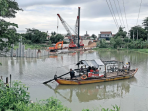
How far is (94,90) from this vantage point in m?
14.1

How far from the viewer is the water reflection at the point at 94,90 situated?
41.3 ft

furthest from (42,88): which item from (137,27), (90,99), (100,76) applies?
(137,27)

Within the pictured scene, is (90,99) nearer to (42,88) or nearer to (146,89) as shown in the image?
(42,88)

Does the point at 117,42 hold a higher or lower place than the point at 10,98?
higher

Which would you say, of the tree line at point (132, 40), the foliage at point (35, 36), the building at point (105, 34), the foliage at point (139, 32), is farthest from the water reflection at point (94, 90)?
the building at point (105, 34)

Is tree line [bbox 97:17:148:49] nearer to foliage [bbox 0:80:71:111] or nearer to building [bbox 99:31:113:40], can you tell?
building [bbox 99:31:113:40]

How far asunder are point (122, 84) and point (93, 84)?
272 centimetres

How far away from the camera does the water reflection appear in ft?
41.3

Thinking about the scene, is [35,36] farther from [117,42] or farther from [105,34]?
[105,34]

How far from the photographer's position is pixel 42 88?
551 inches

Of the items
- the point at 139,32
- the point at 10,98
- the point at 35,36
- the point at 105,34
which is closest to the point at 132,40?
the point at 139,32

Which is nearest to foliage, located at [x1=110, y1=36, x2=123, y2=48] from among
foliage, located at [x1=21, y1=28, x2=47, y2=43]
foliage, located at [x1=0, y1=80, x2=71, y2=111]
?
foliage, located at [x1=21, y1=28, x2=47, y2=43]

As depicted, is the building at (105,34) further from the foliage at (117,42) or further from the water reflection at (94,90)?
the water reflection at (94,90)

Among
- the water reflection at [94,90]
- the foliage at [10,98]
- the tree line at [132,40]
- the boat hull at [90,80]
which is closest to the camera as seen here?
the foliage at [10,98]
